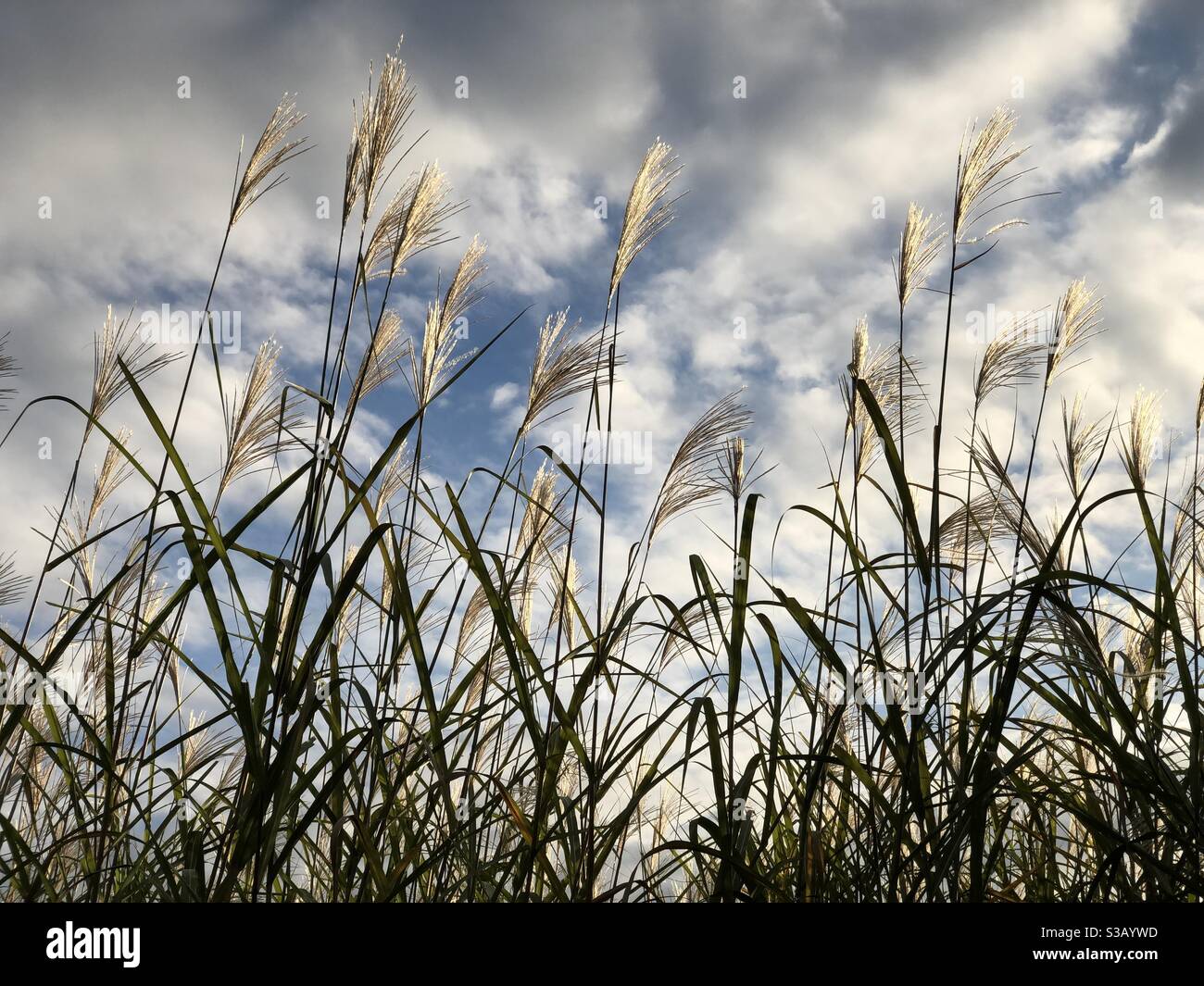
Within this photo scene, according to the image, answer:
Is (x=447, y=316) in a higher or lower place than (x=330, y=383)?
higher

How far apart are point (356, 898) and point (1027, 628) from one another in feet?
4.75

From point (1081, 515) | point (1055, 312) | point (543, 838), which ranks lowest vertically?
point (543, 838)

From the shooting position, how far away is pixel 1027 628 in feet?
4.26

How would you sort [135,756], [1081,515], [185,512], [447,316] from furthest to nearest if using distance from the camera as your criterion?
[447,316] < [135,756] < [1081,515] < [185,512]

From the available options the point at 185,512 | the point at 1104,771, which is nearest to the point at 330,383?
the point at 185,512

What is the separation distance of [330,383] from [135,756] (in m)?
0.99

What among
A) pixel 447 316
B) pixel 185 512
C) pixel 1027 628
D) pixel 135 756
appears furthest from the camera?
pixel 447 316

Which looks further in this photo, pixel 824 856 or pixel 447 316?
pixel 447 316

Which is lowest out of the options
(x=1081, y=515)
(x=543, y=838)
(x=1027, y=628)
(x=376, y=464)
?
(x=543, y=838)

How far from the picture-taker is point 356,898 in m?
1.73

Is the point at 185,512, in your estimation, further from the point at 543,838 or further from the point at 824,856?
the point at 824,856
